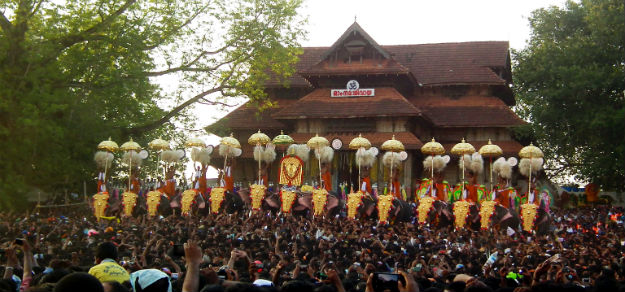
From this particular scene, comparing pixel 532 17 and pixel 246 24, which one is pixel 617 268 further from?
pixel 532 17

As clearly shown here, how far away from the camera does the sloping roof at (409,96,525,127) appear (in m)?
34.4

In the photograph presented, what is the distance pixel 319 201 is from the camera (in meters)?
22.7

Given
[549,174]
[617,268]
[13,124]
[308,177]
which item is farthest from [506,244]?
[549,174]

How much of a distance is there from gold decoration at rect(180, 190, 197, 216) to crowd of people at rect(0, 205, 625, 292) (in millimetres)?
642

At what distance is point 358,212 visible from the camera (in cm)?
2281

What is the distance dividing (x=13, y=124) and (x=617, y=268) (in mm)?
15043

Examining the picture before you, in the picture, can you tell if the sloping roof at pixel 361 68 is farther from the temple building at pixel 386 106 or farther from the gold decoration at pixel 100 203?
the gold decoration at pixel 100 203

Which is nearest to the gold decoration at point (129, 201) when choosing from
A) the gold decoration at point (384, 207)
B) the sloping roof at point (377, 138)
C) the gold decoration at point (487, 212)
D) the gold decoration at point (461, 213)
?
the gold decoration at point (384, 207)

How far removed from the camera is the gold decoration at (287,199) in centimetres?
2272

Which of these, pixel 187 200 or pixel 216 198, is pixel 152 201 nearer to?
pixel 187 200

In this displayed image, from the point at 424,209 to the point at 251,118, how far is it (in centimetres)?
1570

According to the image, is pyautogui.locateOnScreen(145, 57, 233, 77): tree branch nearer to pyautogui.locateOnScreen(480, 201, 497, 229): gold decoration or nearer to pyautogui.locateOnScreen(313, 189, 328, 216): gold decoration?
pyautogui.locateOnScreen(313, 189, 328, 216): gold decoration

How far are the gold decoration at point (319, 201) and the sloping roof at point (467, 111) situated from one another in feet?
42.2

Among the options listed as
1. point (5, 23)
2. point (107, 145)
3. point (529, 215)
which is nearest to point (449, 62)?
point (529, 215)
